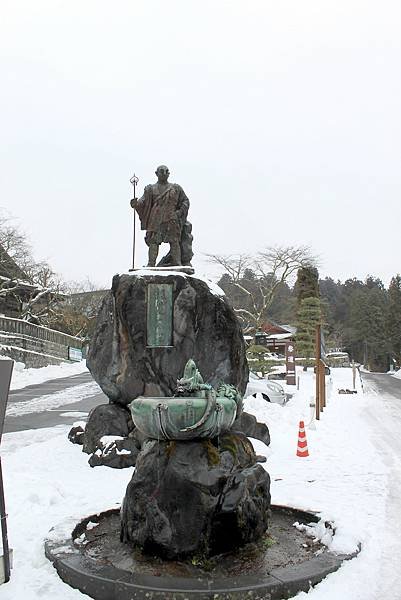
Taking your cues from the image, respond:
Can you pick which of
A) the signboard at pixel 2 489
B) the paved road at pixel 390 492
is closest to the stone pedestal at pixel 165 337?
the paved road at pixel 390 492

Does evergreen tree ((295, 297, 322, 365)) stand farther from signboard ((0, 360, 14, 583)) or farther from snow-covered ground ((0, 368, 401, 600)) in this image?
signboard ((0, 360, 14, 583))

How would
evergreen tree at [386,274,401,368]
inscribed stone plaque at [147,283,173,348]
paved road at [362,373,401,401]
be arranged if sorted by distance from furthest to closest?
1. evergreen tree at [386,274,401,368]
2. paved road at [362,373,401,401]
3. inscribed stone plaque at [147,283,173,348]

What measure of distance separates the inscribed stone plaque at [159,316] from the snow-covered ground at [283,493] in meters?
2.52

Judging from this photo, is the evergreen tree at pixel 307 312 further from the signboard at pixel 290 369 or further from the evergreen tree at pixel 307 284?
the signboard at pixel 290 369

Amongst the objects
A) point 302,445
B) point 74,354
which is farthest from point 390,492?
point 74,354

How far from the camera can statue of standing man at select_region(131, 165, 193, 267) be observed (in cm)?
1240

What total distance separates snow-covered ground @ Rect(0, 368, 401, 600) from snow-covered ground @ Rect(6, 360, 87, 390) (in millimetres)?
15729

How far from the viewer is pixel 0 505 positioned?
15.9 ft

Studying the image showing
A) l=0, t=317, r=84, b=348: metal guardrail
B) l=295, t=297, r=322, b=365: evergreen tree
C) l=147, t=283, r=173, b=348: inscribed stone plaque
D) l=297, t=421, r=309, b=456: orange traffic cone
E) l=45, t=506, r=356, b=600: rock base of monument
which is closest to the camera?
l=45, t=506, r=356, b=600: rock base of monument

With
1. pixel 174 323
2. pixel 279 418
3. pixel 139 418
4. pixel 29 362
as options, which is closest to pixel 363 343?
pixel 29 362

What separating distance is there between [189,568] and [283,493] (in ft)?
11.0

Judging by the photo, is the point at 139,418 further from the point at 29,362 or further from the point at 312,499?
the point at 29,362

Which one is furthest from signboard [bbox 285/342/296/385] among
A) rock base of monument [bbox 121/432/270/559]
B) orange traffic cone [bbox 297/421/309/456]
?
rock base of monument [bbox 121/432/270/559]

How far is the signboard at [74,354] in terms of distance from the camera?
45906 millimetres
